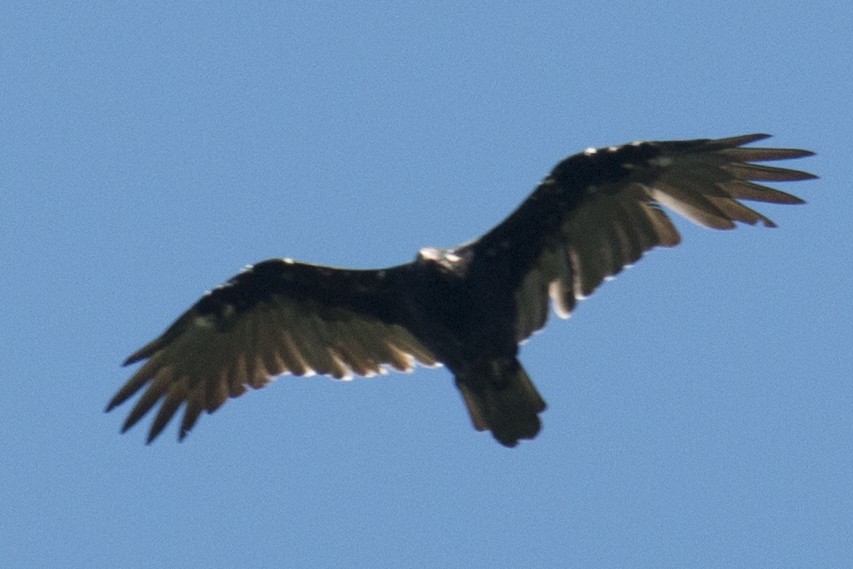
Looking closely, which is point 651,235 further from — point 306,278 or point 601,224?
point 306,278

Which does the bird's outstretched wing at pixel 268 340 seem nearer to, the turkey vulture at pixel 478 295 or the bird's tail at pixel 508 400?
the turkey vulture at pixel 478 295

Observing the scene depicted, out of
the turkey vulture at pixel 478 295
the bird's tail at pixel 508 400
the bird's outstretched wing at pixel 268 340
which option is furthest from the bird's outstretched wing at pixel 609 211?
the bird's outstretched wing at pixel 268 340

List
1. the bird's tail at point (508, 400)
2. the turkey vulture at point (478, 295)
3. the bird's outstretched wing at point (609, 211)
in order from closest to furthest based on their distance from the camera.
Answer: the turkey vulture at point (478, 295) → the bird's tail at point (508, 400) → the bird's outstretched wing at point (609, 211)

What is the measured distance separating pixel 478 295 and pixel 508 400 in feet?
3.76

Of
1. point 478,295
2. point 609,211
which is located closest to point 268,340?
point 478,295

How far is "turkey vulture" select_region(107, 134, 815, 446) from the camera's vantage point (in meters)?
17.9

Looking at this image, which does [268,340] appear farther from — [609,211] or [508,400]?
[609,211]

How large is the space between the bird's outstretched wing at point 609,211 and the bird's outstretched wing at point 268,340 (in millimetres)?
1500

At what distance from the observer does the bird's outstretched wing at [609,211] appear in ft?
59.9

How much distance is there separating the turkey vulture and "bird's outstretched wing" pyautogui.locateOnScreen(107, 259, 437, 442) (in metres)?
0.02

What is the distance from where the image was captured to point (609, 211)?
18.5m

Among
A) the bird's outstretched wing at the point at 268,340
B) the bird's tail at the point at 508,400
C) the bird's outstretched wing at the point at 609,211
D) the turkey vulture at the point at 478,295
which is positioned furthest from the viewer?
the bird's outstretched wing at the point at 268,340

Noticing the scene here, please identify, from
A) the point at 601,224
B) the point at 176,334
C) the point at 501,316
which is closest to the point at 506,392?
the point at 501,316

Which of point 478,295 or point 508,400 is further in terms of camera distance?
point 508,400
